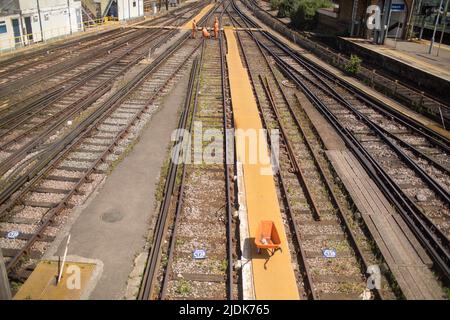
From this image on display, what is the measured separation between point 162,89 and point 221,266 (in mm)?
14022

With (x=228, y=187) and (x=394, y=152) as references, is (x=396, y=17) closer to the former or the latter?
(x=394, y=152)

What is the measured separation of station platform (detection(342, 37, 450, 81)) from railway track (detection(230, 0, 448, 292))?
14.0ft

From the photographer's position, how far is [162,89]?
20922 millimetres

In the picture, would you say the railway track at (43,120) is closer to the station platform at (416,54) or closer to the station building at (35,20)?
the station building at (35,20)

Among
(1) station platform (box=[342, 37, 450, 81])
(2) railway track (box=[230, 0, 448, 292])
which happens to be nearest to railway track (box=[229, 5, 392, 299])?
(2) railway track (box=[230, 0, 448, 292])

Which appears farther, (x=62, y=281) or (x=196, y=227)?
(x=196, y=227)

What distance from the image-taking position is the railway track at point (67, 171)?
8.95 m

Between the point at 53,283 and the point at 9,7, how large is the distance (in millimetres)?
26716

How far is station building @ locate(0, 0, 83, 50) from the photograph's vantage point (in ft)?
92.1

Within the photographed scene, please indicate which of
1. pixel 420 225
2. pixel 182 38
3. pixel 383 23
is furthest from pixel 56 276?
pixel 182 38

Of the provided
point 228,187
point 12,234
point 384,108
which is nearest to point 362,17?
point 384,108

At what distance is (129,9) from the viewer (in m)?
48.6

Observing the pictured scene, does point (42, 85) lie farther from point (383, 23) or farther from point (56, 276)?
point (383, 23)

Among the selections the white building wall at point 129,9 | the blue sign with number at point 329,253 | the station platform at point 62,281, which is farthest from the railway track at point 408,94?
the white building wall at point 129,9
